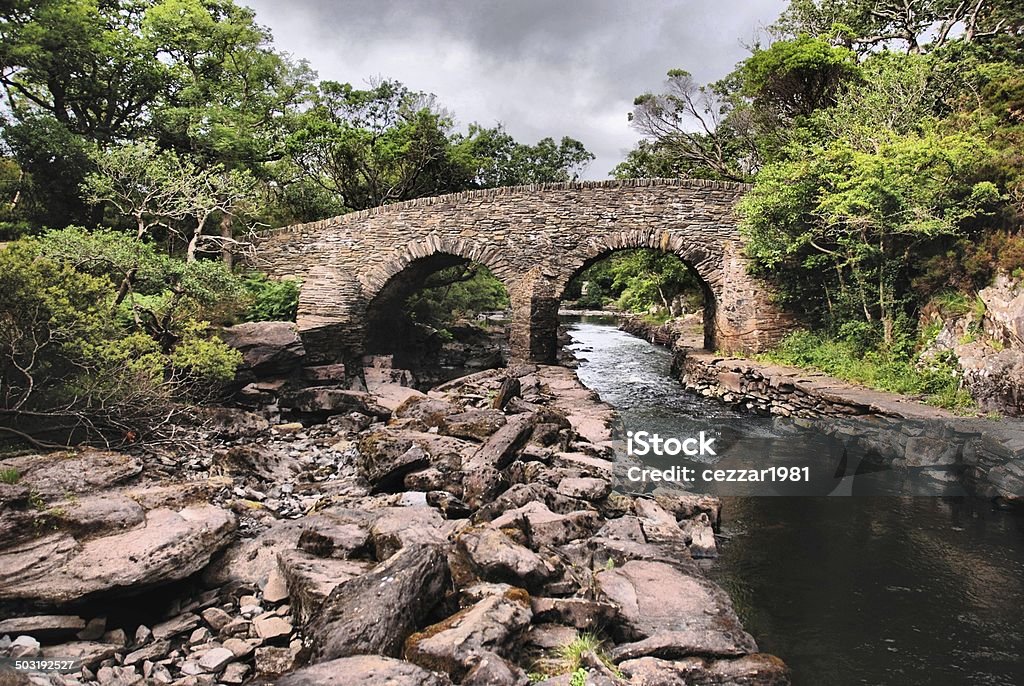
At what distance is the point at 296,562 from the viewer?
530 cm

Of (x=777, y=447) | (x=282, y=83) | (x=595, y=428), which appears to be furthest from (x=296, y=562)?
(x=282, y=83)

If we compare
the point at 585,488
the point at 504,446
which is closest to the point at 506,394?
the point at 504,446

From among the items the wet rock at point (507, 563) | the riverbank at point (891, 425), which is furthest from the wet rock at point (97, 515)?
the riverbank at point (891, 425)

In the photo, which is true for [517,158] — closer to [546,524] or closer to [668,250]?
[668,250]

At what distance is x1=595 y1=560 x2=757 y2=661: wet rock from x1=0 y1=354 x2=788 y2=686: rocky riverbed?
17 mm

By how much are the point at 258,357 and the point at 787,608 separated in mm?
11262

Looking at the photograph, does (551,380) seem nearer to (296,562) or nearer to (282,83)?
(296,562)

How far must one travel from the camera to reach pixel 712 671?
4469mm

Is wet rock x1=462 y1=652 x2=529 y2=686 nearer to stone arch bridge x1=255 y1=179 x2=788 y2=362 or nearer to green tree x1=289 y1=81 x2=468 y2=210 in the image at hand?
stone arch bridge x1=255 y1=179 x2=788 y2=362

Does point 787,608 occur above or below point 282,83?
below

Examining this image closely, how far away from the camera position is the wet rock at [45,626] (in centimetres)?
443

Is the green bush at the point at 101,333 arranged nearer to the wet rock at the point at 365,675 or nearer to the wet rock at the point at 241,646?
the wet rock at the point at 241,646

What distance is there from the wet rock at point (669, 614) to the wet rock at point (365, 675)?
5.49 ft

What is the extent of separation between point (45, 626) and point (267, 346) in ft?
30.8
